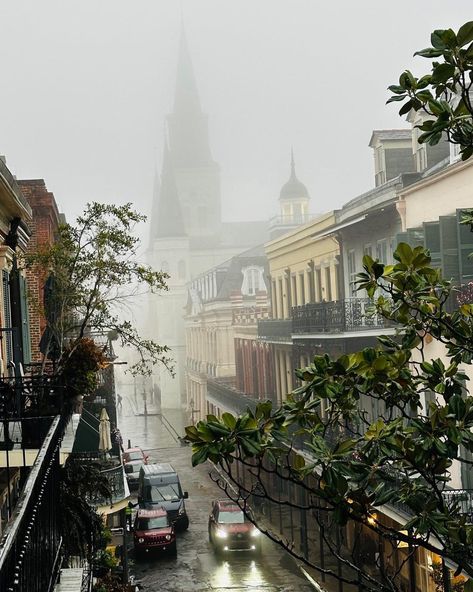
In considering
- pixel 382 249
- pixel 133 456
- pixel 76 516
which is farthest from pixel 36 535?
pixel 133 456

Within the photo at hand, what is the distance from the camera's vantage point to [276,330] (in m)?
39.2

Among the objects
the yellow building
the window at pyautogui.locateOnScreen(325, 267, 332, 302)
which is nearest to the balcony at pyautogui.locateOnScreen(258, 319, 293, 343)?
the yellow building

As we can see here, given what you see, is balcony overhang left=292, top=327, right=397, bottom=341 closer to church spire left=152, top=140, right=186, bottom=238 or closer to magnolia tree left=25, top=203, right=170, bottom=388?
magnolia tree left=25, top=203, right=170, bottom=388

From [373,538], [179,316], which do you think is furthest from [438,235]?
[179,316]

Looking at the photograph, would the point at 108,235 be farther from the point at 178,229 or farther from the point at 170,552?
the point at 178,229

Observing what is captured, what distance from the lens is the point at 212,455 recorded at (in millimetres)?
5609

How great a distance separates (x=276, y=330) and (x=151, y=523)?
12.1 metres

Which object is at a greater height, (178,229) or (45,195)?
(178,229)

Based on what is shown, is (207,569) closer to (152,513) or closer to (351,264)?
(152,513)

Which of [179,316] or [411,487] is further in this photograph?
[179,316]

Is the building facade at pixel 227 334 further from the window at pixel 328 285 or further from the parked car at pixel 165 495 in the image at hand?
the window at pixel 328 285

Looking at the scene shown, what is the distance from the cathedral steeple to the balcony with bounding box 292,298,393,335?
384ft

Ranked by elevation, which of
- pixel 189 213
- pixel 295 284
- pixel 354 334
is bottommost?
pixel 354 334

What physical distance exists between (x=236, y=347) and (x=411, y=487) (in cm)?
5054
